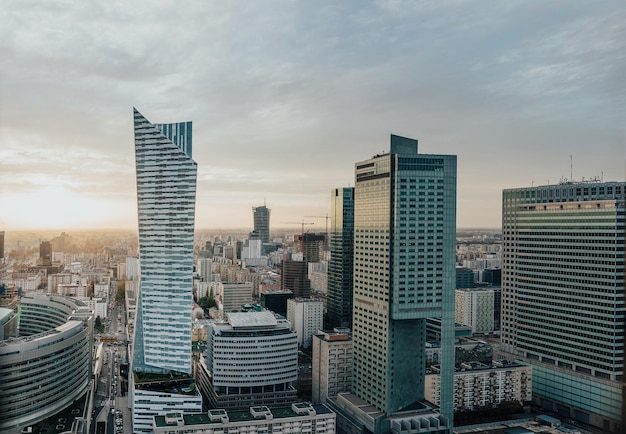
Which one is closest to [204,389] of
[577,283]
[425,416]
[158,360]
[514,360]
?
[158,360]

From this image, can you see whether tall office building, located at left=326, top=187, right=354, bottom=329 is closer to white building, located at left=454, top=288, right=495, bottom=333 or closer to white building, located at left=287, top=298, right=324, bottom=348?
white building, located at left=287, top=298, right=324, bottom=348

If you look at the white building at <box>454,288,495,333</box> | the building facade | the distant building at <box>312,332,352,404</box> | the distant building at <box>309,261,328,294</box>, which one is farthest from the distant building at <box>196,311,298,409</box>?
the distant building at <box>309,261,328,294</box>

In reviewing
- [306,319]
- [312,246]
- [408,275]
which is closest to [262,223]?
[312,246]

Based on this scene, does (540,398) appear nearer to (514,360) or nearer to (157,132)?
(514,360)

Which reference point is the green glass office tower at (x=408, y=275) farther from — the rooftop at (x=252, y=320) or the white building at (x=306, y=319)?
the white building at (x=306, y=319)

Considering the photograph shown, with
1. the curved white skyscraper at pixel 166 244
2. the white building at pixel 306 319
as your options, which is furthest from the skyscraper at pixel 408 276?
the white building at pixel 306 319

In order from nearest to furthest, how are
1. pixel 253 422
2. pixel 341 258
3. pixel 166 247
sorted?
pixel 253 422 < pixel 166 247 < pixel 341 258

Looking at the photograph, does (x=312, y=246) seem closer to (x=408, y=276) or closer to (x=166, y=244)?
(x=166, y=244)
